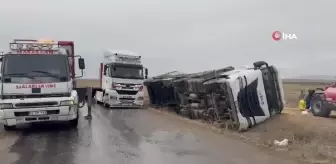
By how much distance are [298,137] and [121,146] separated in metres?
5.04

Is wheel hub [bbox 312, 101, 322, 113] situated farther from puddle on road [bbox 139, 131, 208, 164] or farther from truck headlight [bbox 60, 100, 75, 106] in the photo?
truck headlight [bbox 60, 100, 75, 106]

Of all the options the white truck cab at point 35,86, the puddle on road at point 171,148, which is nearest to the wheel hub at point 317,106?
the puddle on road at point 171,148

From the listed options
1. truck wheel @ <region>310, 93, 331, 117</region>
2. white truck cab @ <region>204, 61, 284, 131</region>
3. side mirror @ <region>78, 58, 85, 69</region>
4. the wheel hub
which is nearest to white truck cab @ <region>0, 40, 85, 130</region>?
side mirror @ <region>78, 58, 85, 69</region>

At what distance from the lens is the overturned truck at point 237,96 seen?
40.9ft

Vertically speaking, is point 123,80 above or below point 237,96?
below

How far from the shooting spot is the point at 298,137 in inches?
416

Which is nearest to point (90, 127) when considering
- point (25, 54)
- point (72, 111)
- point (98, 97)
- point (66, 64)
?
point (72, 111)

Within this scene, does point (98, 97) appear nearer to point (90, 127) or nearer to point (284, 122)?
point (90, 127)

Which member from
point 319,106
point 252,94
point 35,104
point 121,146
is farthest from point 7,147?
point 319,106

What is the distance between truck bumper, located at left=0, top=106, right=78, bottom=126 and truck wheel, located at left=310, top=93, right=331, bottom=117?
1086cm

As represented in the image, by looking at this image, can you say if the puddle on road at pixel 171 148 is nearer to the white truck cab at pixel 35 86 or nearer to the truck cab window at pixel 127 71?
the white truck cab at pixel 35 86

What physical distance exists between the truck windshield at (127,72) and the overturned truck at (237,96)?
6.40 metres

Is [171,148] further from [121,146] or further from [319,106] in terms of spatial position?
[319,106]

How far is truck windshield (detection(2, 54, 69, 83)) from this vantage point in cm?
1132
